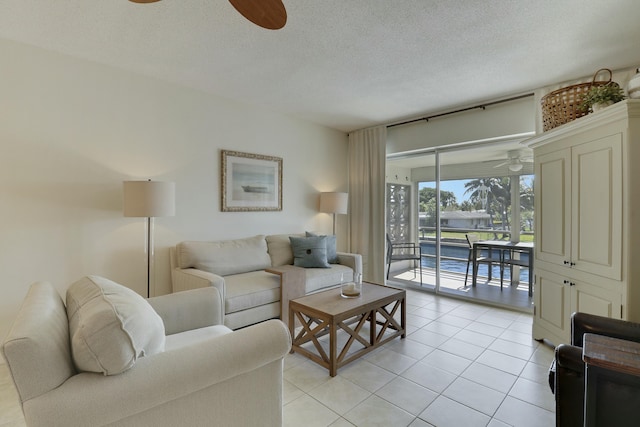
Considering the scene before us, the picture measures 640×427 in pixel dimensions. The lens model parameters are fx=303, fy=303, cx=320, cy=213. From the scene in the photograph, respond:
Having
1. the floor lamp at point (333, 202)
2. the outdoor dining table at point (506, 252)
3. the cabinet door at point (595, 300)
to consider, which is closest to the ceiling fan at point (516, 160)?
the outdoor dining table at point (506, 252)

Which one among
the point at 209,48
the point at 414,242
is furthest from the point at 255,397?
the point at 414,242

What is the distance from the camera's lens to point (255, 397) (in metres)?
1.36

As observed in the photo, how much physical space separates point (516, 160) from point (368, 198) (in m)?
2.05

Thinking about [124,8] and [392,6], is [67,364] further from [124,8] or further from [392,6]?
[392,6]

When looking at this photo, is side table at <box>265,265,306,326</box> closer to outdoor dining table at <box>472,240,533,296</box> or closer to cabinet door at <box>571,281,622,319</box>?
cabinet door at <box>571,281,622,319</box>

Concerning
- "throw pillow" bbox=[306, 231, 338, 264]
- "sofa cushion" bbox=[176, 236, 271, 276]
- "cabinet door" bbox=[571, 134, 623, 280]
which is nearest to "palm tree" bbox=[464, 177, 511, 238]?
"cabinet door" bbox=[571, 134, 623, 280]

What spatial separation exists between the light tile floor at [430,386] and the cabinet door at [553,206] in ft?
2.87

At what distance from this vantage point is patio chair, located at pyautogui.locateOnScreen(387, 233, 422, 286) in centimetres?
488

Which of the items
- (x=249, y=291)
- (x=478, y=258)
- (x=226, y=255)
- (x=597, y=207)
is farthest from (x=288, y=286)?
(x=478, y=258)

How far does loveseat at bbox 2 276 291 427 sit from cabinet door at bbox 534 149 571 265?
2.44 meters

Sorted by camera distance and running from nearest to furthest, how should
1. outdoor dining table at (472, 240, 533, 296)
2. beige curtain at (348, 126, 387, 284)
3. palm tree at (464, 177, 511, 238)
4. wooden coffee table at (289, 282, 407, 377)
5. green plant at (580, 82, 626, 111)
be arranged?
green plant at (580, 82, 626, 111) < wooden coffee table at (289, 282, 407, 377) < outdoor dining table at (472, 240, 533, 296) < palm tree at (464, 177, 511, 238) < beige curtain at (348, 126, 387, 284)

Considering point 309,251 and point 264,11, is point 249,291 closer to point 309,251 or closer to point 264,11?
point 309,251

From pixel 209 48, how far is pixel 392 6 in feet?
4.76

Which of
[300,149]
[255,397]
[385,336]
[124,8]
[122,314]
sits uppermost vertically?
[124,8]
